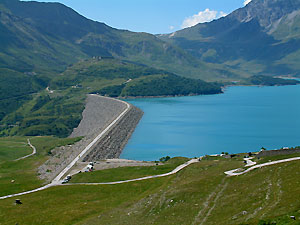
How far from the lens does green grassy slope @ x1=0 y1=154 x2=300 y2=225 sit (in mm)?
36281

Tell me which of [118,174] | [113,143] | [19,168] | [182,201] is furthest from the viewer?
[113,143]

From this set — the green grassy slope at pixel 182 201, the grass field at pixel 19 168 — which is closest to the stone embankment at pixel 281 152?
the green grassy slope at pixel 182 201

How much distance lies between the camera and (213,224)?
35.1 metres

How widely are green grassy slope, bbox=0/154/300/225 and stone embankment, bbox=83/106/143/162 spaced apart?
148ft

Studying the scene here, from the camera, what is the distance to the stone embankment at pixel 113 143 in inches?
4554

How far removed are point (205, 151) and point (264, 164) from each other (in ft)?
288

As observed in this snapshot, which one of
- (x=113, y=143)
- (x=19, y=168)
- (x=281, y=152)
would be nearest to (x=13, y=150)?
(x=113, y=143)

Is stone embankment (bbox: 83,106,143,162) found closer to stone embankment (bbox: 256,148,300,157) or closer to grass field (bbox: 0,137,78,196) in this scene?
grass field (bbox: 0,137,78,196)

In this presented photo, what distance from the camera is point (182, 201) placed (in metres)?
45.4

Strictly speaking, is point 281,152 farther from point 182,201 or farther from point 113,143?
point 113,143

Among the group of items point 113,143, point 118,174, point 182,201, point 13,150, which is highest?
point 182,201

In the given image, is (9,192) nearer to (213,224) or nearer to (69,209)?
(69,209)

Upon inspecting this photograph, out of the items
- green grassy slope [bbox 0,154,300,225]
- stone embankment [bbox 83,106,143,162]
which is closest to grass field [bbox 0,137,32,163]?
stone embankment [bbox 83,106,143,162]

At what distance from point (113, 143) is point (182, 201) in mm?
99082
